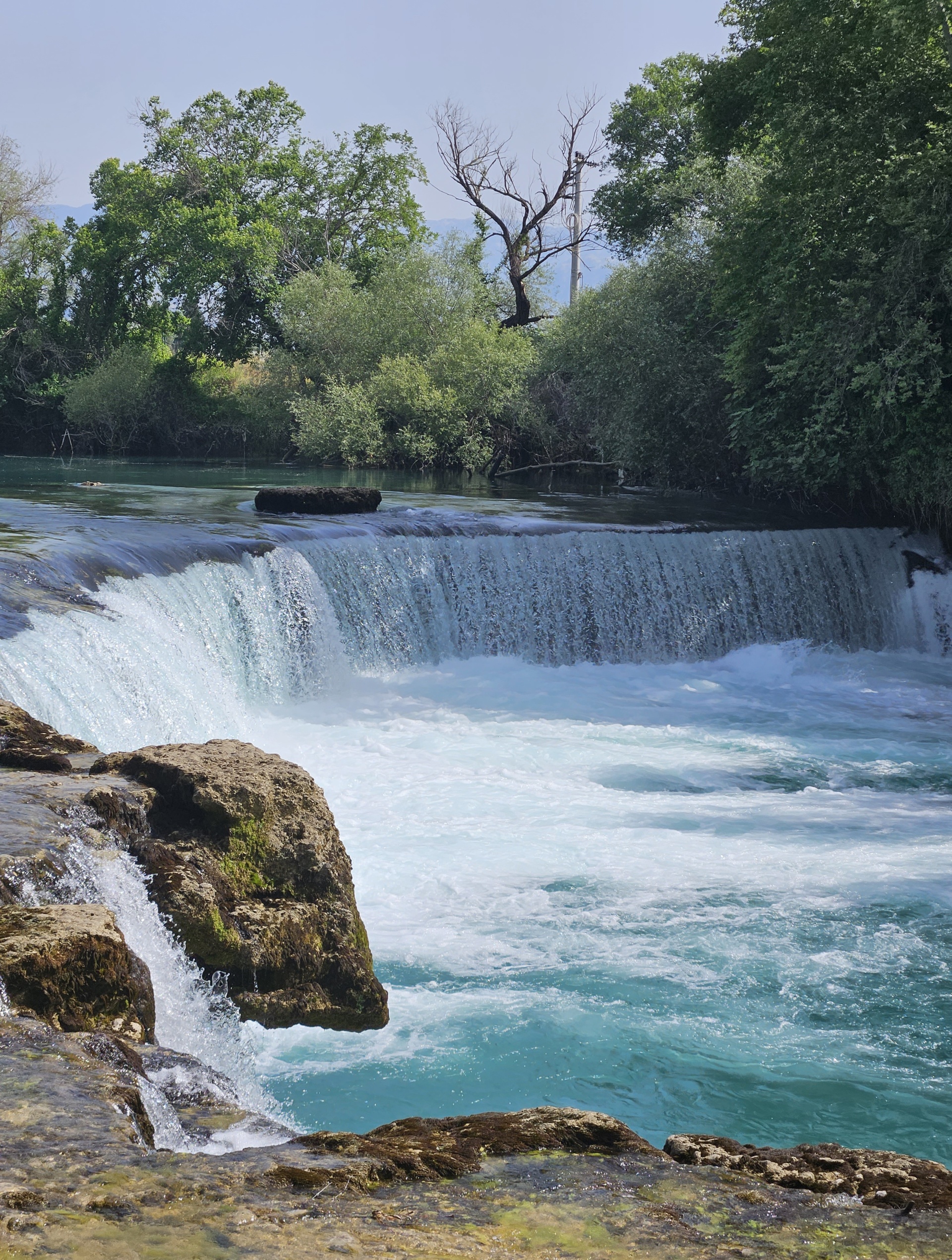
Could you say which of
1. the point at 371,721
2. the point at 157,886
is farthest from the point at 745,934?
the point at 371,721

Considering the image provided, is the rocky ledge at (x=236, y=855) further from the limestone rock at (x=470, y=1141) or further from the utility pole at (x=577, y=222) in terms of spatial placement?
the utility pole at (x=577, y=222)

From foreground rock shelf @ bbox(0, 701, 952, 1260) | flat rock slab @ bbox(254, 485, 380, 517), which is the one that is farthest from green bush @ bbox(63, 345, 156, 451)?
foreground rock shelf @ bbox(0, 701, 952, 1260)

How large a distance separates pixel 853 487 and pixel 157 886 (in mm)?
13593

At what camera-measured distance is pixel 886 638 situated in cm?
1513

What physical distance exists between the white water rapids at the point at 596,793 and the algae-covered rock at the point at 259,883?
20cm

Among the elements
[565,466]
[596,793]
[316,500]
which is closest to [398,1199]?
[596,793]

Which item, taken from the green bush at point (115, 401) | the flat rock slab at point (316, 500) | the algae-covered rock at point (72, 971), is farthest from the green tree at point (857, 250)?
the green bush at point (115, 401)

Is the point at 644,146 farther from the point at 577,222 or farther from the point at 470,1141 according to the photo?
the point at 470,1141

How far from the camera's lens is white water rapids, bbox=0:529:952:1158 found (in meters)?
4.83

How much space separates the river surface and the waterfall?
34 mm

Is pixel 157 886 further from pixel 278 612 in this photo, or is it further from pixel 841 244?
pixel 841 244

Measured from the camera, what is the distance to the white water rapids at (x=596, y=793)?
4.83 m

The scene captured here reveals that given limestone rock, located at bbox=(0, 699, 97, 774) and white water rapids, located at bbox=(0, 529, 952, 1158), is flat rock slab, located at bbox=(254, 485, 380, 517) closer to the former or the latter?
white water rapids, located at bbox=(0, 529, 952, 1158)

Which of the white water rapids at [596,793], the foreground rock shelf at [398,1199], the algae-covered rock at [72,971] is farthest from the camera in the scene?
the white water rapids at [596,793]
